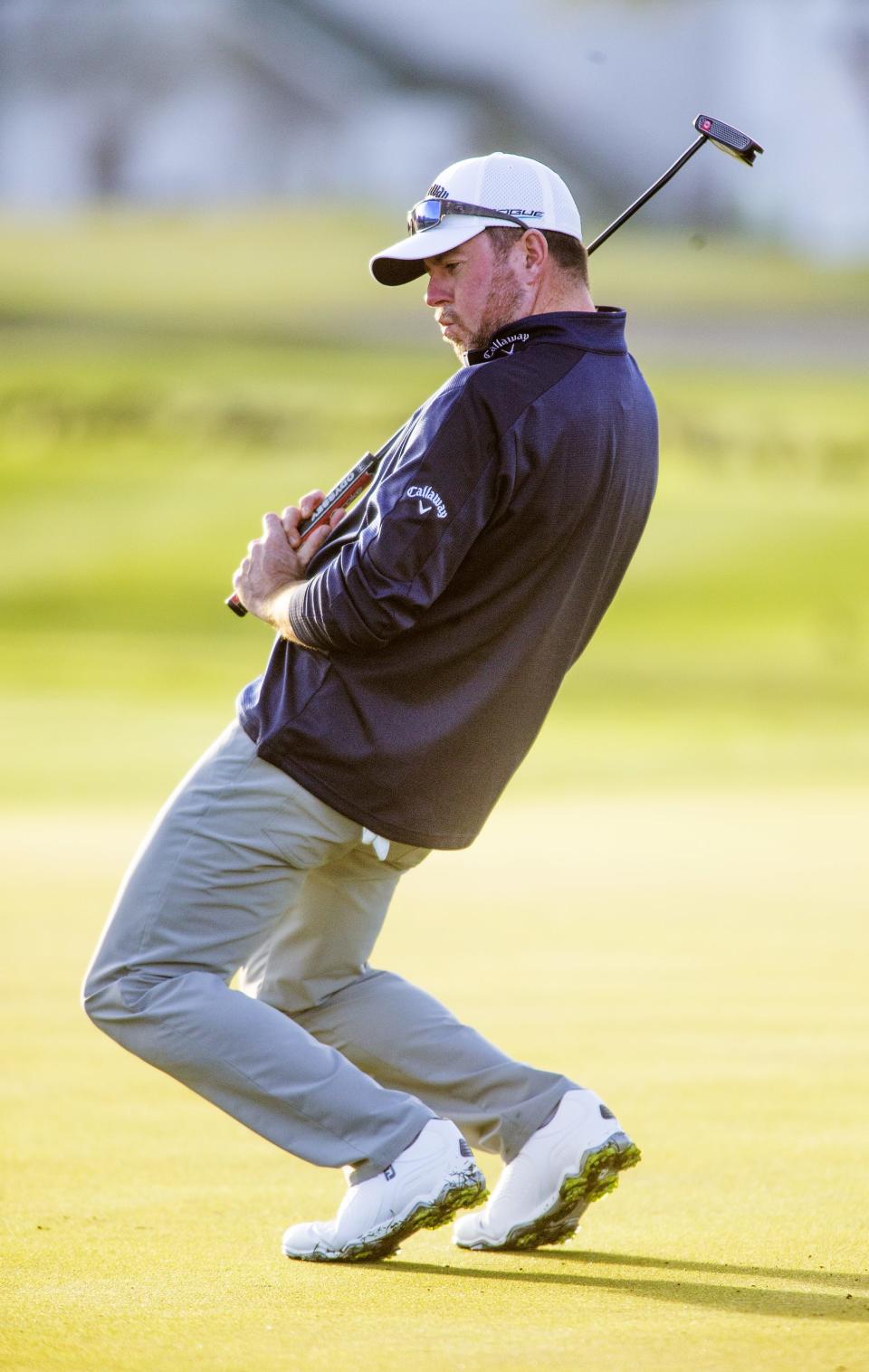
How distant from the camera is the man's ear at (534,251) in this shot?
238cm

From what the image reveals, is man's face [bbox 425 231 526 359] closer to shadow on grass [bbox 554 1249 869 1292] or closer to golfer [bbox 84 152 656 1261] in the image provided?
golfer [bbox 84 152 656 1261]

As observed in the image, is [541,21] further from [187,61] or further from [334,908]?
[334,908]

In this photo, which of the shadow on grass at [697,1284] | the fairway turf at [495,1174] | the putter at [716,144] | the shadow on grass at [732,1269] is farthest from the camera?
the putter at [716,144]

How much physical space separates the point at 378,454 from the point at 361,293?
32955 millimetres

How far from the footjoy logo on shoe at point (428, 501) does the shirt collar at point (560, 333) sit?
0.21 metres

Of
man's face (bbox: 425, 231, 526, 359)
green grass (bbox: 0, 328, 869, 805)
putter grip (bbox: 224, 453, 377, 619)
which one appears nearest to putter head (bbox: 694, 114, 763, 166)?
man's face (bbox: 425, 231, 526, 359)

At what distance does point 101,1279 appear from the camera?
2.23 metres

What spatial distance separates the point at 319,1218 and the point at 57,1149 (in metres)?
0.57

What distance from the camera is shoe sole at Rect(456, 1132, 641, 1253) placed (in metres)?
2.44

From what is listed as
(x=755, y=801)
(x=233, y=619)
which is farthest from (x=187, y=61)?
(x=755, y=801)

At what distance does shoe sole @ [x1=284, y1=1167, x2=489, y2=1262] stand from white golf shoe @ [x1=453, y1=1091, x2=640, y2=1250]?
105 mm

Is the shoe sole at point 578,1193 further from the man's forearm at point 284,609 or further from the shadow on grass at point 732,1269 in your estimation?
the man's forearm at point 284,609

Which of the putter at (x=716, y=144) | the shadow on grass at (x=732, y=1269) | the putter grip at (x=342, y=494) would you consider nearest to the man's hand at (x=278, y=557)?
the putter grip at (x=342, y=494)

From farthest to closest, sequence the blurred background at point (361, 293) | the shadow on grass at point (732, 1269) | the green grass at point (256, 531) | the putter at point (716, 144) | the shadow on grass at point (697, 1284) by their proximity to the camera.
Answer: the blurred background at point (361, 293)
the green grass at point (256, 531)
the putter at point (716, 144)
the shadow on grass at point (732, 1269)
the shadow on grass at point (697, 1284)
